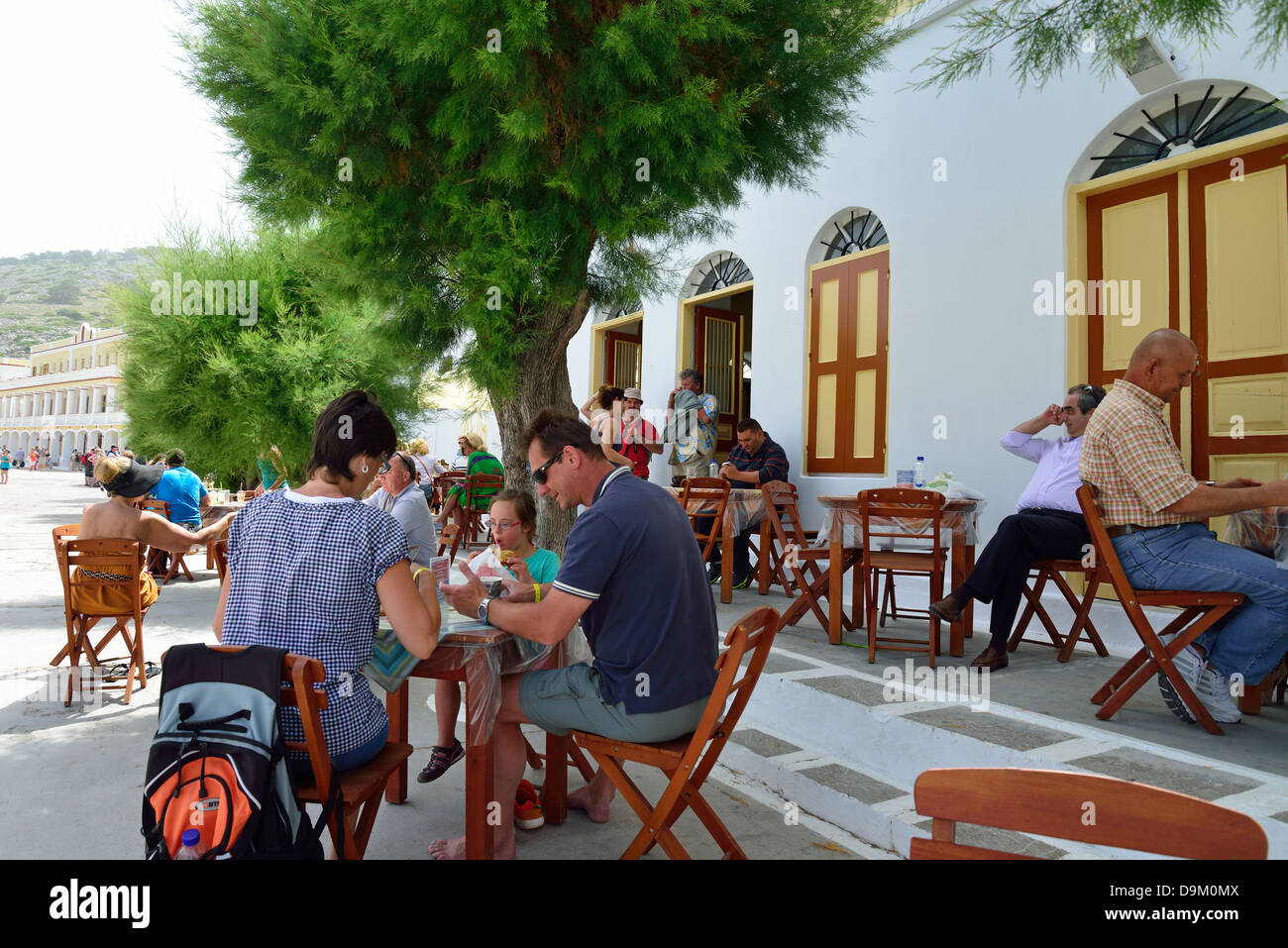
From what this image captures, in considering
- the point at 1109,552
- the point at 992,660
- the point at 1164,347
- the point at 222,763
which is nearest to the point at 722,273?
the point at 992,660

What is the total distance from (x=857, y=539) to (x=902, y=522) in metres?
0.30

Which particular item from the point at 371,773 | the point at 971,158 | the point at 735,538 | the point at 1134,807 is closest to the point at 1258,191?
the point at 971,158

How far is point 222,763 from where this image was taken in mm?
2033

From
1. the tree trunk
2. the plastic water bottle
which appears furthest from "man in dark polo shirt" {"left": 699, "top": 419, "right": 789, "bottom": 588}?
the plastic water bottle

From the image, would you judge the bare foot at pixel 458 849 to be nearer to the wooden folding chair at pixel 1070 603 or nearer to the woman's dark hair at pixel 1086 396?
the wooden folding chair at pixel 1070 603

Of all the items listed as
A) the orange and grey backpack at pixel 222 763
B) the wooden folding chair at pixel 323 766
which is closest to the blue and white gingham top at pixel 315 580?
the wooden folding chair at pixel 323 766

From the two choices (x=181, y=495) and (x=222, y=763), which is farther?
(x=181, y=495)

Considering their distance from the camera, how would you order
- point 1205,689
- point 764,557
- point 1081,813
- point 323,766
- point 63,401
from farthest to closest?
point 63,401, point 764,557, point 1205,689, point 323,766, point 1081,813

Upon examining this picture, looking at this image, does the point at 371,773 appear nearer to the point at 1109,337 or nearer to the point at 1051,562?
the point at 1051,562

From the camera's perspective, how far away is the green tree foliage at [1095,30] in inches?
95.7

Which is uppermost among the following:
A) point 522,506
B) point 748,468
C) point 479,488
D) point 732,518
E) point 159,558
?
point 748,468

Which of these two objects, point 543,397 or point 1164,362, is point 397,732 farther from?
point 1164,362

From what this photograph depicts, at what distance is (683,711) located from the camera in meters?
2.67

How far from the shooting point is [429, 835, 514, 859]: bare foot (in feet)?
9.45
